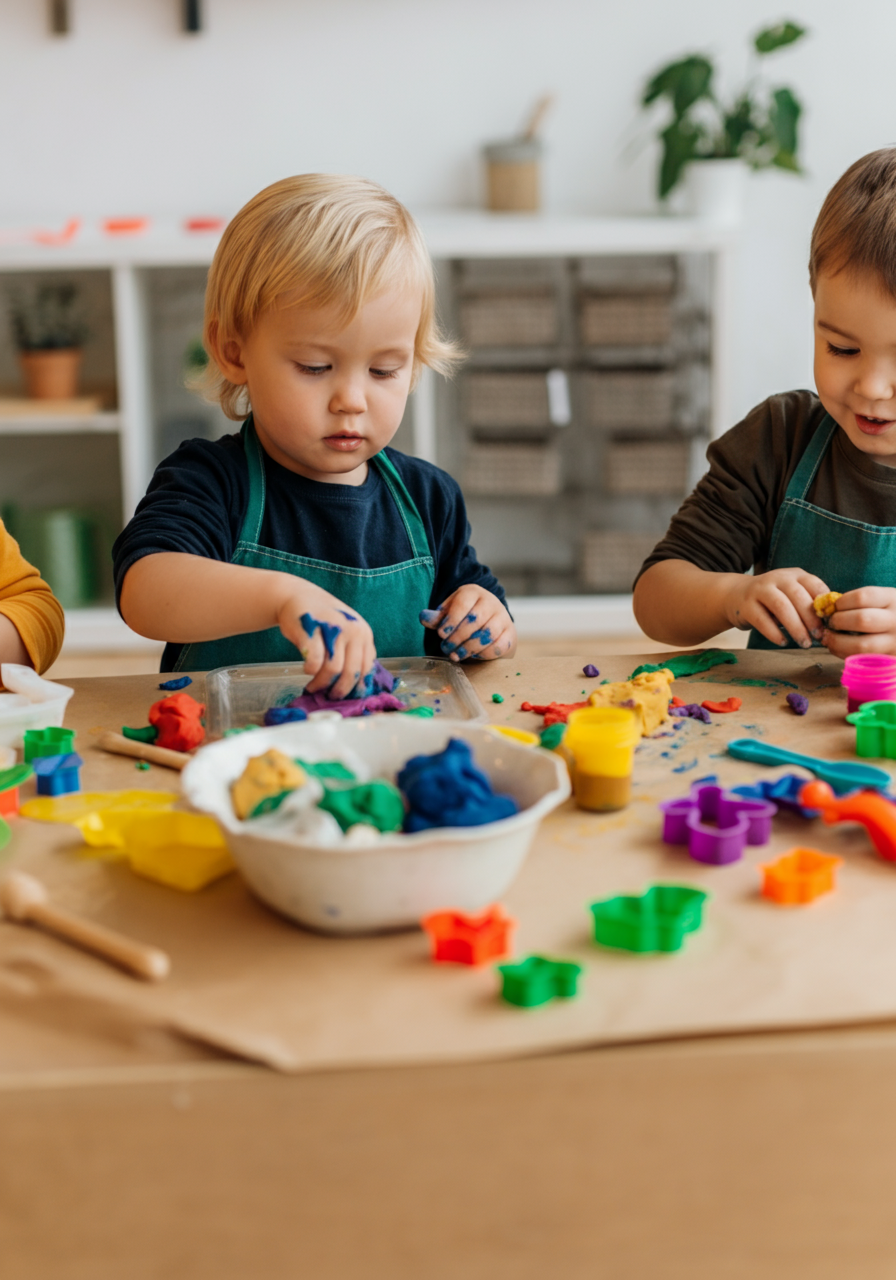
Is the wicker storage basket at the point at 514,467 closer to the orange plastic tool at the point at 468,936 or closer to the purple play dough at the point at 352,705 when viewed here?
the purple play dough at the point at 352,705

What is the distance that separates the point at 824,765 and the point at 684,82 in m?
2.40

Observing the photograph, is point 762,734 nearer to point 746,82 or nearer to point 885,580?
point 885,580

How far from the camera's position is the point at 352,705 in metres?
0.95

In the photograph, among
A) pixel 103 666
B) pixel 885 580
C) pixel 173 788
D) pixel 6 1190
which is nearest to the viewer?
pixel 6 1190

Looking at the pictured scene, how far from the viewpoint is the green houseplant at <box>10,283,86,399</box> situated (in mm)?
2969

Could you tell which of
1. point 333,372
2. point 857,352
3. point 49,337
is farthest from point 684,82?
point 333,372

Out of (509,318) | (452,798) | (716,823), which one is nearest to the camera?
(452,798)

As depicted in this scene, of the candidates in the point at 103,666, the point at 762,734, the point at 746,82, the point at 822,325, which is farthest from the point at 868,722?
the point at 746,82

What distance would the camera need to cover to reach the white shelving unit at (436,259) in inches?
111

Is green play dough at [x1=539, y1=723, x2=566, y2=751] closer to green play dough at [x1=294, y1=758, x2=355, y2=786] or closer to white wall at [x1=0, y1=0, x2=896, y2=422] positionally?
green play dough at [x1=294, y1=758, x2=355, y2=786]

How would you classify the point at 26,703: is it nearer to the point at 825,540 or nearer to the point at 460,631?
the point at 460,631

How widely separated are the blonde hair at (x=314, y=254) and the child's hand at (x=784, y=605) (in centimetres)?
39

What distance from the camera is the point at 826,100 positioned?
3.15 meters

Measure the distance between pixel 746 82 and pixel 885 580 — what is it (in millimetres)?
2302
